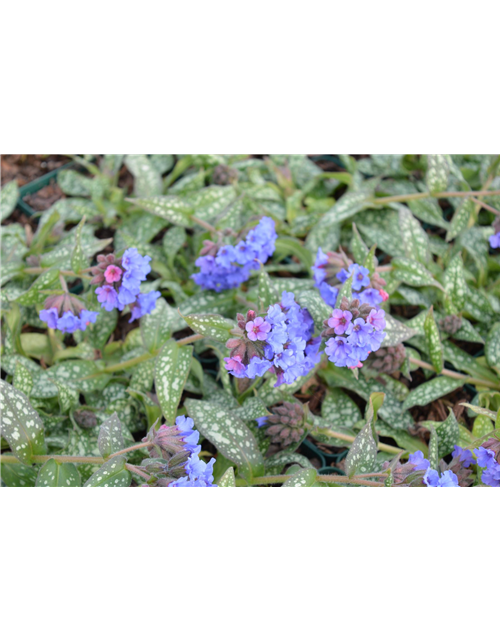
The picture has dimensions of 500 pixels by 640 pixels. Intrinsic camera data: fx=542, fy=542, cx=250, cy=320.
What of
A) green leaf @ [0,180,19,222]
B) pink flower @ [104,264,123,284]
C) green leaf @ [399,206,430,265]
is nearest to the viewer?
pink flower @ [104,264,123,284]

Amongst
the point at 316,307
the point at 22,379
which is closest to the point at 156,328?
the point at 22,379

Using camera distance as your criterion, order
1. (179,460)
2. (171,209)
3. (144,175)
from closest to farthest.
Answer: (179,460) → (171,209) → (144,175)

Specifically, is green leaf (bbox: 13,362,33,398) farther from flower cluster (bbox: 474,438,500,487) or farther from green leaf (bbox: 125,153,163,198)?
flower cluster (bbox: 474,438,500,487)

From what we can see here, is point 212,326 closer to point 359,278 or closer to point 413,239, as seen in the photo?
point 359,278

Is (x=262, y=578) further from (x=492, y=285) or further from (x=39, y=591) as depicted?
(x=492, y=285)

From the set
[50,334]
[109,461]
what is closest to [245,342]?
[109,461]

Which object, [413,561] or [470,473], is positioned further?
[470,473]

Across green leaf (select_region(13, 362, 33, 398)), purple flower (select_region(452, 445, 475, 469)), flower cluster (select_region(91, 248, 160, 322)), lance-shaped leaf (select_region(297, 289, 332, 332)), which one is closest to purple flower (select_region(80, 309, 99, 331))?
flower cluster (select_region(91, 248, 160, 322))
